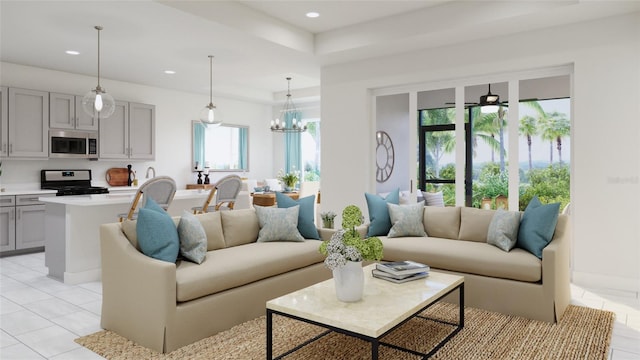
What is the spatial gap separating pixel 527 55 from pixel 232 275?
3.78 m

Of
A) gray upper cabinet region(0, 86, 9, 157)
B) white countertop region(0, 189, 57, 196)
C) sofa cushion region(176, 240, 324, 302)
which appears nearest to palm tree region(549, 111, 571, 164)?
sofa cushion region(176, 240, 324, 302)

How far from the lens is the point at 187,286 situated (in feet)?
8.97

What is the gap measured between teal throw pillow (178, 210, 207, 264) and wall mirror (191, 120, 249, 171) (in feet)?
17.9

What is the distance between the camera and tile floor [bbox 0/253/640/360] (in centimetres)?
274

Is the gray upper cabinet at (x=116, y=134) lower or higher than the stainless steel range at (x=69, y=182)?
higher

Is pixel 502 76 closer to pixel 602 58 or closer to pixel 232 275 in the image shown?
pixel 602 58

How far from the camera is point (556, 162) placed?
4.59 m

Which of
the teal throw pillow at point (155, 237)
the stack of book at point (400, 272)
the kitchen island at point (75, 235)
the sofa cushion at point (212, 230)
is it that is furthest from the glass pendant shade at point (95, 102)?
the stack of book at point (400, 272)

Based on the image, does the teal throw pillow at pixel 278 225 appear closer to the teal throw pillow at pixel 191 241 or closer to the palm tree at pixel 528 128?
the teal throw pillow at pixel 191 241

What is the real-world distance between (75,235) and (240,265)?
2.27 metres

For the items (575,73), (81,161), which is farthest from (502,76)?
(81,161)

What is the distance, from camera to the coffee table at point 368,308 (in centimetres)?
213

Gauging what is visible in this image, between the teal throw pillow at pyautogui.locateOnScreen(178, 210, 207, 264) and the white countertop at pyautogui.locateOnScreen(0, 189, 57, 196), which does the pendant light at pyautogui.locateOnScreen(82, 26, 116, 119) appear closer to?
the white countertop at pyautogui.locateOnScreen(0, 189, 57, 196)

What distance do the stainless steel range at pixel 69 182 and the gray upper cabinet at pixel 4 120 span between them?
0.64 metres
